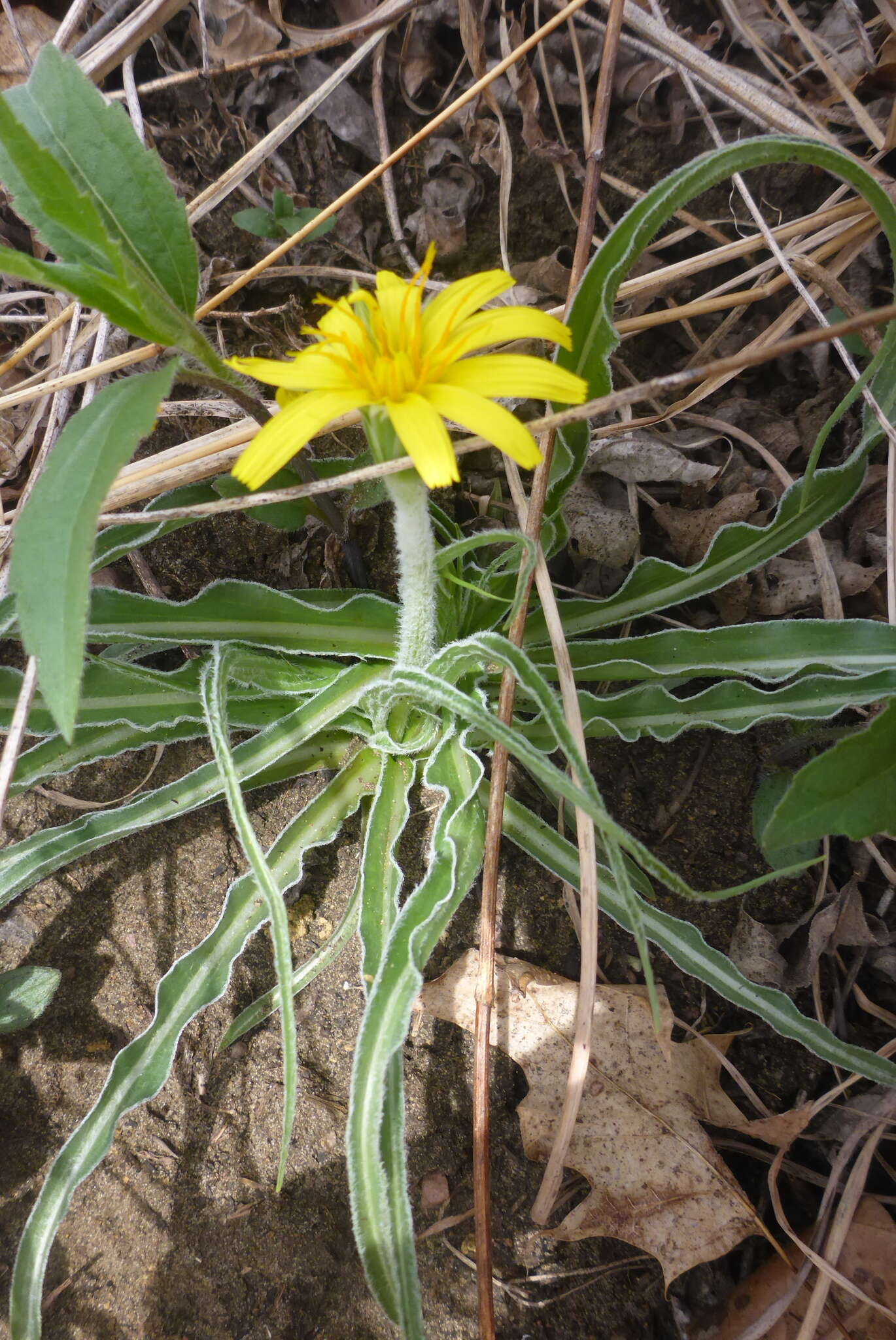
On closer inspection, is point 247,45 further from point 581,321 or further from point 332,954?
point 332,954

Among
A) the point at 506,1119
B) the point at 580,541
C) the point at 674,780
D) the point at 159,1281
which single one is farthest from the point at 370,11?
the point at 159,1281

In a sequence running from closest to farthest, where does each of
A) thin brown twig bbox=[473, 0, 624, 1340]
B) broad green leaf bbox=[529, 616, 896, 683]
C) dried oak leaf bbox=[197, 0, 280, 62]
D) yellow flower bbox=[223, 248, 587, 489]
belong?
yellow flower bbox=[223, 248, 587, 489] < thin brown twig bbox=[473, 0, 624, 1340] < broad green leaf bbox=[529, 616, 896, 683] < dried oak leaf bbox=[197, 0, 280, 62]

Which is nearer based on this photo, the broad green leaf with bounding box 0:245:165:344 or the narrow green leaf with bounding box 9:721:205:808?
the broad green leaf with bounding box 0:245:165:344

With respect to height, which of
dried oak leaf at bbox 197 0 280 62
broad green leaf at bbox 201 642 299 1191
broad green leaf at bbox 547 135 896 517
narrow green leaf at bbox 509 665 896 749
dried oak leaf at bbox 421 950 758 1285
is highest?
dried oak leaf at bbox 197 0 280 62

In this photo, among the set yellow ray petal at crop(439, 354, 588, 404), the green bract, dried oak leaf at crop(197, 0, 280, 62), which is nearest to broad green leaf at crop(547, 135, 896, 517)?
the green bract

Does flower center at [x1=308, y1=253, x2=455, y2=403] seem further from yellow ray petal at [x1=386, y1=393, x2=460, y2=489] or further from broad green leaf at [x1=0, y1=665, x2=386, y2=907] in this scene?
broad green leaf at [x1=0, y1=665, x2=386, y2=907]

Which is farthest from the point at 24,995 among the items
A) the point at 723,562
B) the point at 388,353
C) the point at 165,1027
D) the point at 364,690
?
the point at 723,562

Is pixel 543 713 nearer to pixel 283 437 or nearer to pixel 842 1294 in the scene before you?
pixel 283 437
